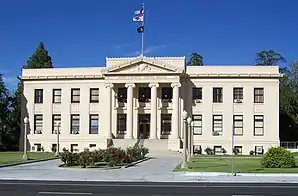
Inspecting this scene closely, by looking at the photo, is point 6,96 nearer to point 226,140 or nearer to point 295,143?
point 226,140

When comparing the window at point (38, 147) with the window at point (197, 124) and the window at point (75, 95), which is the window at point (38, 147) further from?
the window at point (197, 124)

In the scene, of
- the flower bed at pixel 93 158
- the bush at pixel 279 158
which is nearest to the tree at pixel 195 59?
the flower bed at pixel 93 158

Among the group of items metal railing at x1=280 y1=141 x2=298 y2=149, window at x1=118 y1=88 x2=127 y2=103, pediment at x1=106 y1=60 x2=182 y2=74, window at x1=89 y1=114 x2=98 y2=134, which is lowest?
metal railing at x1=280 y1=141 x2=298 y2=149

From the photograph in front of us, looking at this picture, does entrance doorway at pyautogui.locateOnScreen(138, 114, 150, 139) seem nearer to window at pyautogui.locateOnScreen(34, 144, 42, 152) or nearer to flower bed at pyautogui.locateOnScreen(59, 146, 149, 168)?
window at pyautogui.locateOnScreen(34, 144, 42, 152)

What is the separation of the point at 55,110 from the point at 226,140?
23.0 m

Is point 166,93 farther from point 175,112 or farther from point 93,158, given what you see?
point 93,158

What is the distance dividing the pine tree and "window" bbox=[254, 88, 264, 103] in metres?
43.1

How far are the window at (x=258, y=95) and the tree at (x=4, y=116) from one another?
3476 centimetres

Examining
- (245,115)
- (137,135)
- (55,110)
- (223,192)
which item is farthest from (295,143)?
(223,192)

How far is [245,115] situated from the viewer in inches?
2339

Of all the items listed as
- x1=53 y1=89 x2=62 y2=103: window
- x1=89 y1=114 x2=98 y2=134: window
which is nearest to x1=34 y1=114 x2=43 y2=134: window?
x1=53 y1=89 x2=62 y2=103: window

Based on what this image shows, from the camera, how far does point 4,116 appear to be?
6744 centimetres

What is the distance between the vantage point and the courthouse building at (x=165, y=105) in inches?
2299

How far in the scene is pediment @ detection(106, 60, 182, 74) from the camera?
57.9 meters
